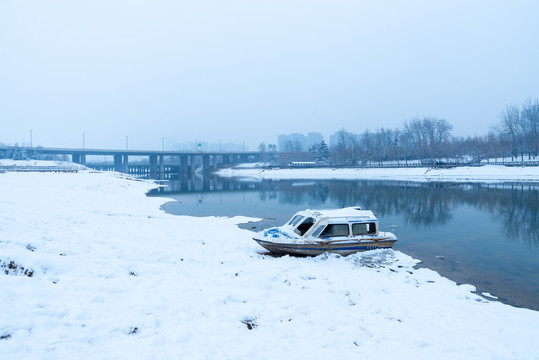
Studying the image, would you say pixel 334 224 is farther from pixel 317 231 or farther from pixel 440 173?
pixel 440 173

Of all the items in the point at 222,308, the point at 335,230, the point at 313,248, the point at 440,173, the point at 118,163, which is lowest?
the point at 313,248

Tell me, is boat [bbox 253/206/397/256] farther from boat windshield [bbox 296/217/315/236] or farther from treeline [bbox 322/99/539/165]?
treeline [bbox 322/99/539/165]

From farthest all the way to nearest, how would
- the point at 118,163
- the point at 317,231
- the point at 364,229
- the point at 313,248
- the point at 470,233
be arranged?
the point at 118,163 → the point at 470,233 → the point at 364,229 → the point at 317,231 → the point at 313,248

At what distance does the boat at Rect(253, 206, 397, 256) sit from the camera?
15156 mm

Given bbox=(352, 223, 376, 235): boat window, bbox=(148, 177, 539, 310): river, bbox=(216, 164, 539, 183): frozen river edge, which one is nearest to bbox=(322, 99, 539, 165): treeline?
bbox=(216, 164, 539, 183): frozen river edge

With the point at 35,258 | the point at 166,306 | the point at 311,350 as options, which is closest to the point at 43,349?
the point at 166,306

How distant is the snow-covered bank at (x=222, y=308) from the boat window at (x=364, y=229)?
2.16m

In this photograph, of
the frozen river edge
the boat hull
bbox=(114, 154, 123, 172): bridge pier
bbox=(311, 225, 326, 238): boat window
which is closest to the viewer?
the boat hull

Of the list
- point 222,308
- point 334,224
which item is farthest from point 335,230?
point 222,308

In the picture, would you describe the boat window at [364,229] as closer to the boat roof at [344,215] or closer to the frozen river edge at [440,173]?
the boat roof at [344,215]

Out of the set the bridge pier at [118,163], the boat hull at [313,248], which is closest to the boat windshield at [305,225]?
the boat hull at [313,248]

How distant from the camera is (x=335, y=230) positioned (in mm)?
15805

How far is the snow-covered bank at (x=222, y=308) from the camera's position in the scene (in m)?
6.64

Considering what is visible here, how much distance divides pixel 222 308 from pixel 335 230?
27.6 feet
